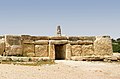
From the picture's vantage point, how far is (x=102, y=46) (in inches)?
1073

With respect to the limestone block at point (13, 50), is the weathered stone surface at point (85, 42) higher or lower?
higher

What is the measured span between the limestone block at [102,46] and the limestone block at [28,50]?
6857mm

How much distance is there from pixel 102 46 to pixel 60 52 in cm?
466

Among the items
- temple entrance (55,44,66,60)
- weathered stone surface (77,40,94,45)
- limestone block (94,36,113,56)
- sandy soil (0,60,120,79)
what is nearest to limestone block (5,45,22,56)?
temple entrance (55,44,66,60)

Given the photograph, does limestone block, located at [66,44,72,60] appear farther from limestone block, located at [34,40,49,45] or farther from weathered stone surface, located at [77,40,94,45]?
limestone block, located at [34,40,49,45]

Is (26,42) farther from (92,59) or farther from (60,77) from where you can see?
(60,77)

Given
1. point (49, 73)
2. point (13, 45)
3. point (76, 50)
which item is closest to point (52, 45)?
point (76, 50)

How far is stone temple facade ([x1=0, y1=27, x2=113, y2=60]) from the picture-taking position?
80.5ft

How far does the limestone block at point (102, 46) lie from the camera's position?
27203 millimetres

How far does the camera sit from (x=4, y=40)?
24.5m

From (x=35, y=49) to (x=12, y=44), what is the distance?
251 cm

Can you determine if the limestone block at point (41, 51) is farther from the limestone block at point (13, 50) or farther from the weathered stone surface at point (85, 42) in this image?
the weathered stone surface at point (85, 42)

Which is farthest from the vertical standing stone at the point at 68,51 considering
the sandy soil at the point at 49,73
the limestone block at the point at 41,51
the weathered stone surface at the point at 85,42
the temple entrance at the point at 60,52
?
the sandy soil at the point at 49,73

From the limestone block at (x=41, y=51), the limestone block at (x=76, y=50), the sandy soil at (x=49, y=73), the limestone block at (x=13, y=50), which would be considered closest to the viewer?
the sandy soil at (x=49, y=73)
